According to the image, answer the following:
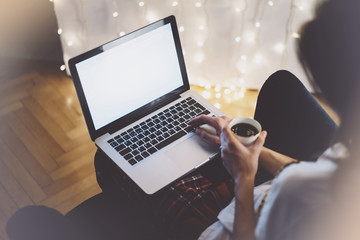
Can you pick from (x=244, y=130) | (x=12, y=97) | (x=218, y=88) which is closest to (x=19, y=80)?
(x=12, y=97)

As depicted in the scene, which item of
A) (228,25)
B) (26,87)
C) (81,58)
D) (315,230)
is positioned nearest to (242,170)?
(315,230)

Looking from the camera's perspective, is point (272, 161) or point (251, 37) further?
point (251, 37)

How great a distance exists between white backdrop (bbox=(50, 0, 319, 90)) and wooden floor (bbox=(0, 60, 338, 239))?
0.19 m

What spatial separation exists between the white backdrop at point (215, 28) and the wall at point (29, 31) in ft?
0.76

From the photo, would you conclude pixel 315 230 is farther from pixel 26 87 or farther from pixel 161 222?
pixel 26 87

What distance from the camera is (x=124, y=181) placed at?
1194 millimetres

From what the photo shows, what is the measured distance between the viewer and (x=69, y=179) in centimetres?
182

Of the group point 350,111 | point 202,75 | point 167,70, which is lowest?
point 202,75

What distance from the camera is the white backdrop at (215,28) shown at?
6.33 ft

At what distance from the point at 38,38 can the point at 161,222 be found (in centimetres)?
174

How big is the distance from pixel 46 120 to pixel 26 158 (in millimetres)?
280

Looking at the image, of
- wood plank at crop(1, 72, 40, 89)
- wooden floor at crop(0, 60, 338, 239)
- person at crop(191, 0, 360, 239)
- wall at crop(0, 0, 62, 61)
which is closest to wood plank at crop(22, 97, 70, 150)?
wooden floor at crop(0, 60, 338, 239)

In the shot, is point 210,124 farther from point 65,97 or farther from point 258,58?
point 65,97

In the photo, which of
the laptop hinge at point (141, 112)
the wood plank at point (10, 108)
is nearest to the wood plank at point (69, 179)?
the wood plank at point (10, 108)
